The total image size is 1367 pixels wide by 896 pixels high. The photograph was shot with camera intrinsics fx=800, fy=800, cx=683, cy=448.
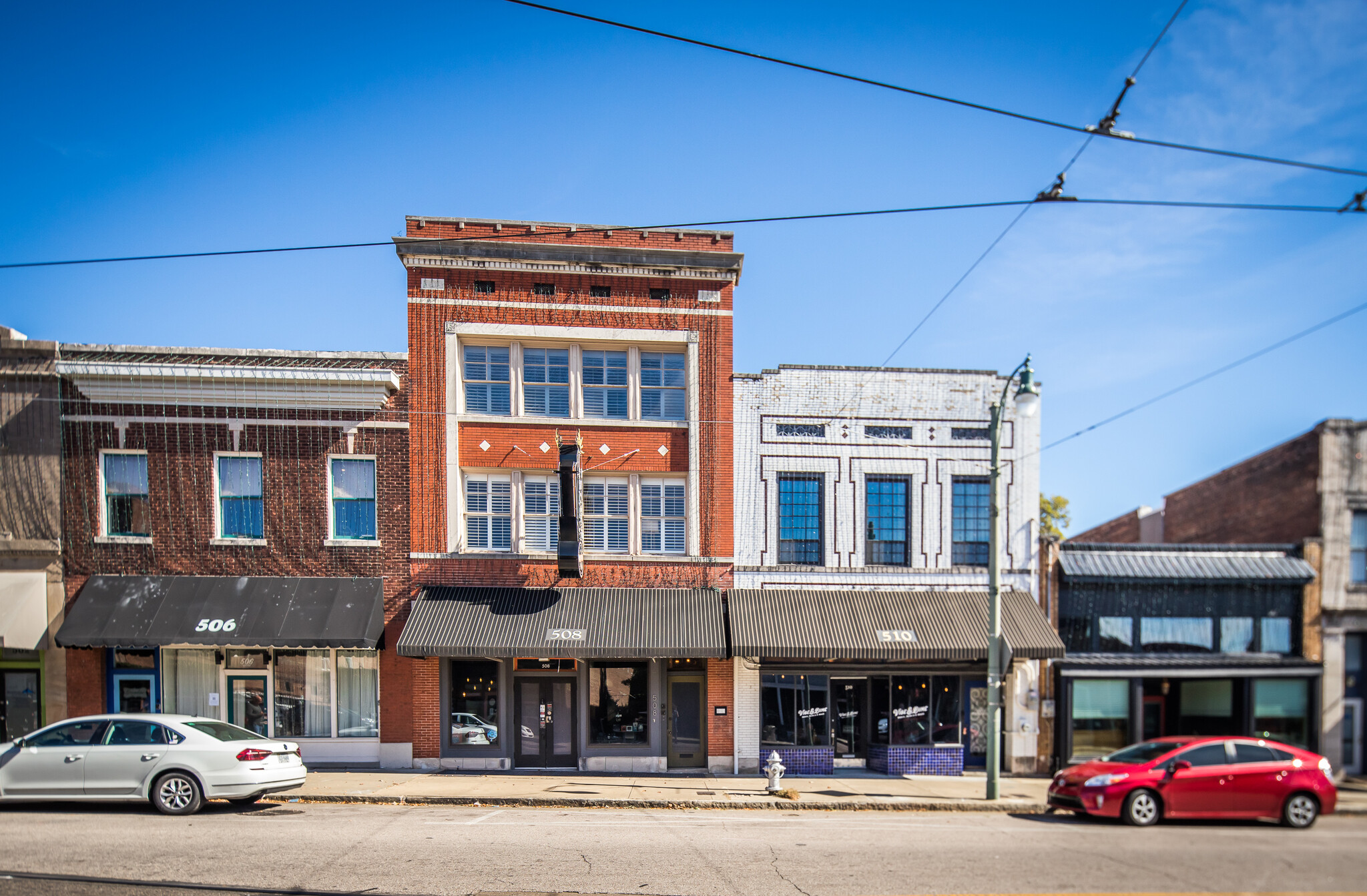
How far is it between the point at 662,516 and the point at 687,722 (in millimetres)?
4486

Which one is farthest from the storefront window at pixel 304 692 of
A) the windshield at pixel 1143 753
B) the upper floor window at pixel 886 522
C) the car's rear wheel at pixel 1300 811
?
the car's rear wheel at pixel 1300 811

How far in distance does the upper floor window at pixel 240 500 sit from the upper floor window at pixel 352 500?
1551 mm

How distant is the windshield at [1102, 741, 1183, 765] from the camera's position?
500 inches

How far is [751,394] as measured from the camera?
18281 millimetres

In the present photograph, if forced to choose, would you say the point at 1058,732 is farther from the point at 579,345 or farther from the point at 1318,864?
the point at 579,345

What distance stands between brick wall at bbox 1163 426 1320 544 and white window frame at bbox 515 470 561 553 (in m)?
17.3

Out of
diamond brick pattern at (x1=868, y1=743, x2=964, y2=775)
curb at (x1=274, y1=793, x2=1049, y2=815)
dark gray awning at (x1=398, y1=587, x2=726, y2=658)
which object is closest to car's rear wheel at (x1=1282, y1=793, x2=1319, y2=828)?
curb at (x1=274, y1=793, x2=1049, y2=815)

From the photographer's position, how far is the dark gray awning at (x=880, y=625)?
54.0 feet

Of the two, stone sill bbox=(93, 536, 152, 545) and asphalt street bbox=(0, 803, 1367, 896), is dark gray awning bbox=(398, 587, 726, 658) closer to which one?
asphalt street bbox=(0, 803, 1367, 896)

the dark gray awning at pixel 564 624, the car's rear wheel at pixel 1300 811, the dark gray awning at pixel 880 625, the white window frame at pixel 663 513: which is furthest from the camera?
the white window frame at pixel 663 513

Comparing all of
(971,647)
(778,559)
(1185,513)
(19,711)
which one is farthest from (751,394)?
(19,711)

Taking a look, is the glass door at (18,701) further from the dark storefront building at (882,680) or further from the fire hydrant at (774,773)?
the fire hydrant at (774,773)

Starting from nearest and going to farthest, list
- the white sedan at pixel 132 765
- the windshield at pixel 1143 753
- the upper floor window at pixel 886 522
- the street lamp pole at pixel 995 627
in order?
the white sedan at pixel 132 765
the windshield at pixel 1143 753
the street lamp pole at pixel 995 627
the upper floor window at pixel 886 522

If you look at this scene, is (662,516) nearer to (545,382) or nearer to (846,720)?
(545,382)
